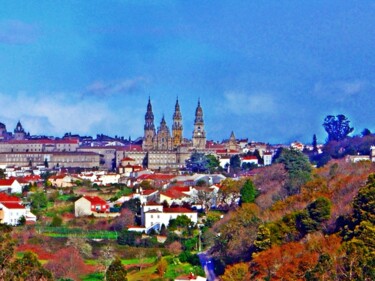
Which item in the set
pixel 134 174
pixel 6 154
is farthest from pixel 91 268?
pixel 6 154

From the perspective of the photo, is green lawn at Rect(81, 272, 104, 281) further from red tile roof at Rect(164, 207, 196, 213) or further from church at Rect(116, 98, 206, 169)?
church at Rect(116, 98, 206, 169)

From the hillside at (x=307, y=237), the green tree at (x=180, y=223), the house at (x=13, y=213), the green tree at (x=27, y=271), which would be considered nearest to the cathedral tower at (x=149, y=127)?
the house at (x=13, y=213)

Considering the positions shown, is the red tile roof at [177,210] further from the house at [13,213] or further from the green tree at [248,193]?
the house at [13,213]

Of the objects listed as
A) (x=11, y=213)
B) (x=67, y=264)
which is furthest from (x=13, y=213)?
(x=67, y=264)

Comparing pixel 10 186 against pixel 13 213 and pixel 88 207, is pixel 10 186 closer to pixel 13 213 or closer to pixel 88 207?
pixel 88 207

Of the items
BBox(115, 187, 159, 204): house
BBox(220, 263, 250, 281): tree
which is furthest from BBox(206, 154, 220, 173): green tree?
BBox(220, 263, 250, 281): tree

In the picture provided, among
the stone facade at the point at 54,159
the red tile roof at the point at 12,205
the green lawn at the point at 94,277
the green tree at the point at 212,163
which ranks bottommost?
the green lawn at the point at 94,277
